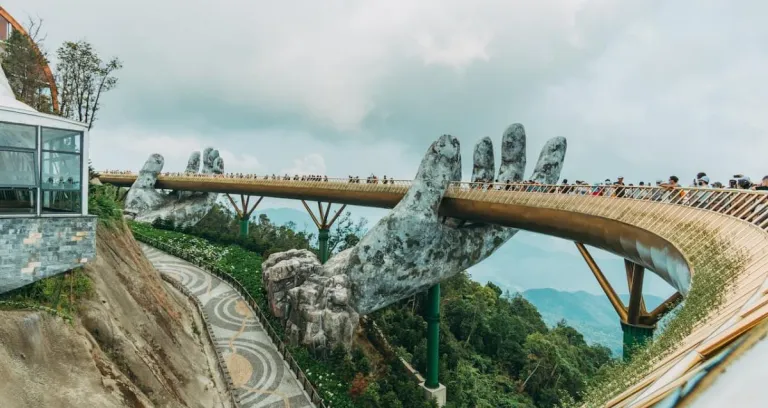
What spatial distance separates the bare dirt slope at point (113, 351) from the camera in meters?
9.37

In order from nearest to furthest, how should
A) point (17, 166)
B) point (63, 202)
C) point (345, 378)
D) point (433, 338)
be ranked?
1. point (17, 166)
2. point (63, 202)
3. point (345, 378)
4. point (433, 338)

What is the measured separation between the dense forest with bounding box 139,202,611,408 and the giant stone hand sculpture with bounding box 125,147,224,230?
11.9 feet

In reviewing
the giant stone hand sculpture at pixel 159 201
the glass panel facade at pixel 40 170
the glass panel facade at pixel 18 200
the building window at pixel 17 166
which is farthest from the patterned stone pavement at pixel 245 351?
the giant stone hand sculpture at pixel 159 201

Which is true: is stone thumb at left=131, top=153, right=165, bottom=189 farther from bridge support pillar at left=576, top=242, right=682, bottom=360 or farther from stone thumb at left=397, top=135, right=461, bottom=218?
bridge support pillar at left=576, top=242, right=682, bottom=360

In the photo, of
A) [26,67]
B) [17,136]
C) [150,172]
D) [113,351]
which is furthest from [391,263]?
[150,172]

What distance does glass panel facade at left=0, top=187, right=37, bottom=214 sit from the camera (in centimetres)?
1145

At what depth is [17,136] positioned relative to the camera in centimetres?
1148

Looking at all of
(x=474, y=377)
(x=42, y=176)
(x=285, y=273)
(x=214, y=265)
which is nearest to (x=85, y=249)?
(x=42, y=176)

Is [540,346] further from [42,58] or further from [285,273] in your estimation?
[42,58]

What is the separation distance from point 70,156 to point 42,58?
26909 mm

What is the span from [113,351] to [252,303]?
47.1 feet

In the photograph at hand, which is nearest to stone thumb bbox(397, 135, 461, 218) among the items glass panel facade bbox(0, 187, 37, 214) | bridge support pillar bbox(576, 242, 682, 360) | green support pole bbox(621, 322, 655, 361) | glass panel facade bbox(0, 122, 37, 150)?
bridge support pillar bbox(576, 242, 682, 360)

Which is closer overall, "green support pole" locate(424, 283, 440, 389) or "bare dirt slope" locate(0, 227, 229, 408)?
"bare dirt slope" locate(0, 227, 229, 408)

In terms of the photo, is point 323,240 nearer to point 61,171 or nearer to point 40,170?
point 61,171
